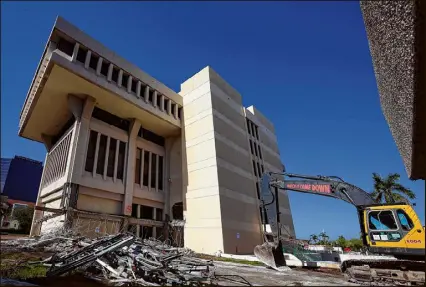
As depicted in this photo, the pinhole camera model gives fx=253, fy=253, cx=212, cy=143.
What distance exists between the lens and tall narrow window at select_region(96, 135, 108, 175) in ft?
82.1

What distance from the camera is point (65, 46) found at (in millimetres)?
22297

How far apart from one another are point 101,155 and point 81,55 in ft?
31.7

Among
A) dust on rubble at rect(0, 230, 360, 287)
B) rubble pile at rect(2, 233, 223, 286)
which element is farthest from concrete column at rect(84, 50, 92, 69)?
dust on rubble at rect(0, 230, 360, 287)

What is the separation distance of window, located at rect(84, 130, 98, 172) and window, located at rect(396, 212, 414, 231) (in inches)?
943

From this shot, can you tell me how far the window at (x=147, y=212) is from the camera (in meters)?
28.3

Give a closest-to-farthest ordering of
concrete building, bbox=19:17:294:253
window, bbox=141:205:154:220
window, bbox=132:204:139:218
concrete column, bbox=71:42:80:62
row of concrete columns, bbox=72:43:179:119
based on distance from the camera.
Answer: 1. concrete column, bbox=71:42:80:62
2. concrete building, bbox=19:17:294:253
3. row of concrete columns, bbox=72:43:179:119
4. window, bbox=132:204:139:218
5. window, bbox=141:205:154:220

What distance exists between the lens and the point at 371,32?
783 cm

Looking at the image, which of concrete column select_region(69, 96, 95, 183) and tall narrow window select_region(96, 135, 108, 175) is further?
tall narrow window select_region(96, 135, 108, 175)

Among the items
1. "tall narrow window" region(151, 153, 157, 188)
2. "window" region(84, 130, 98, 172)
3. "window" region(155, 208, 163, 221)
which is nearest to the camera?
"window" region(84, 130, 98, 172)

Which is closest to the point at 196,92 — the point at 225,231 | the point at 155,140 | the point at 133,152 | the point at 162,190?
the point at 155,140

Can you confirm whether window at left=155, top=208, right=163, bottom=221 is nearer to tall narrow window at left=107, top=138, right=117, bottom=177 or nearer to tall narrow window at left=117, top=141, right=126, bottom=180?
tall narrow window at left=117, top=141, right=126, bottom=180

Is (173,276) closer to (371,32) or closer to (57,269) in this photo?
(57,269)

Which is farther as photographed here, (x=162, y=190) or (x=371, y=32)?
(x=162, y=190)

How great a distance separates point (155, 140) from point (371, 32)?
27704 mm
